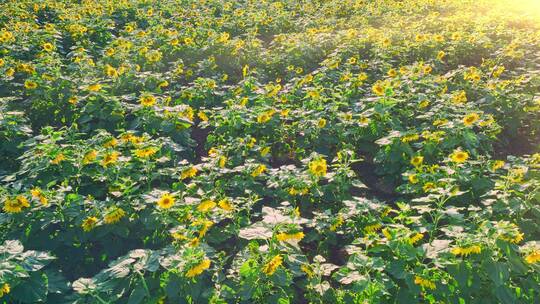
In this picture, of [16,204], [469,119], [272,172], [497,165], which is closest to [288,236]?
[272,172]

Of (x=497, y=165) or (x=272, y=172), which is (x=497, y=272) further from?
(x=272, y=172)

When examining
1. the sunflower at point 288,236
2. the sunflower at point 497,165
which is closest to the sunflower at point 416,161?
the sunflower at point 497,165

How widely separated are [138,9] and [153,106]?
5884 millimetres

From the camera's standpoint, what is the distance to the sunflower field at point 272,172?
2709 mm

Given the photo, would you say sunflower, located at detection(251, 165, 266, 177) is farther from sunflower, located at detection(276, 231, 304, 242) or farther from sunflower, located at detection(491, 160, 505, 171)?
sunflower, located at detection(491, 160, 505, 171)

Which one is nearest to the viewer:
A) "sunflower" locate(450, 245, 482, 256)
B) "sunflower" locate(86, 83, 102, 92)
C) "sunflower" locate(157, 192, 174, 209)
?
"sunflower" locate(450, 245, 482, 256)

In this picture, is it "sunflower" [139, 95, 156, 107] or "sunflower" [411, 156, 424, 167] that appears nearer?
"sunflower" [411, 156, 424, 167]

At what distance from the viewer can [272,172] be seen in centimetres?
376

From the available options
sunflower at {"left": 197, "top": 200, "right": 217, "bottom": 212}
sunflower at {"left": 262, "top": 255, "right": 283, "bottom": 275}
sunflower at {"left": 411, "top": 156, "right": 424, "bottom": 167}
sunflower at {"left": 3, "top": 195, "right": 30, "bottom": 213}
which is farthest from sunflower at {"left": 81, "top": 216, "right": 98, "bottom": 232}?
sunflower at {"left": 411, "top": 156, "right": 424, "bottom": 167}

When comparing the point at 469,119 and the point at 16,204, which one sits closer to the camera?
the point at 16,204

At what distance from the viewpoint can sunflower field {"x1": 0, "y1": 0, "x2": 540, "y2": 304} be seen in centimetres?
271

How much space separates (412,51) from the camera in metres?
6.96

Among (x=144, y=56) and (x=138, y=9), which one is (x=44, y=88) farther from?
(x=138, y=9)

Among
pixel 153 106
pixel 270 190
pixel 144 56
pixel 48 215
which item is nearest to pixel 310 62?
pixel 144 56
